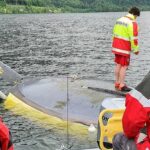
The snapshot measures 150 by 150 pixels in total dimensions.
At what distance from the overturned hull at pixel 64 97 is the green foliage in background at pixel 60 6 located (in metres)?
127

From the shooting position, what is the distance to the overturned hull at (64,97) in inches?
398

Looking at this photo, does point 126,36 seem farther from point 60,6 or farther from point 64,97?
point 60,6

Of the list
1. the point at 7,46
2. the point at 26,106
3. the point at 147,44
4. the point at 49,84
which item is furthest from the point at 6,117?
the point at 147,44

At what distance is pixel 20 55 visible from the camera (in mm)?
30828

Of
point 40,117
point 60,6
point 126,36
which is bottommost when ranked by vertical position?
point 60,6

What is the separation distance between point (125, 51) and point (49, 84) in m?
2.37

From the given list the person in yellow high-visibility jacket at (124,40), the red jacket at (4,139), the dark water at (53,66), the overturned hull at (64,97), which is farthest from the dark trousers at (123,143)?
the person in yellow high-visibility jacket at (124,40)

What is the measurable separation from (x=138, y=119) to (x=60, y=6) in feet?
571

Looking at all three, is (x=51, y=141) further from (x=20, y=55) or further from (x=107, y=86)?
(x=20, y=55)

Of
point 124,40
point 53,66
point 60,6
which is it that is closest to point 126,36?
point 124,40

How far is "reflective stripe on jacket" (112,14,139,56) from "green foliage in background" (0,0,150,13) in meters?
128

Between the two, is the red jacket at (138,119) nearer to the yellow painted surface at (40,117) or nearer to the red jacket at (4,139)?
the red jacket at (4,139)

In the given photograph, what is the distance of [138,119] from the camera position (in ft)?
14.1

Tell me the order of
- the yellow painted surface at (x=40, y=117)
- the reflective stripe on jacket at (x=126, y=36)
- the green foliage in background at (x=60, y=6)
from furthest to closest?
the green foliage in background at (x=60, y=6) < the reflective stripe on jacket at (x=126, y=36) < the yellow painted surface at (x=40, y=117)
